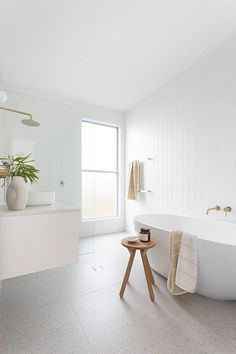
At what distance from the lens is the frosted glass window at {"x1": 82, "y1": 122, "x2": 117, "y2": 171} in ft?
12.4

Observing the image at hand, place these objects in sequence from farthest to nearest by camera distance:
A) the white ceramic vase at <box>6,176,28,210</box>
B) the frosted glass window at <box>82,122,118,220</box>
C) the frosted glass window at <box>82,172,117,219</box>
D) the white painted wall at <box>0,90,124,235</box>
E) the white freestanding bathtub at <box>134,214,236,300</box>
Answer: the frosted glass window at <box>82,122,118,220</box> < the frosted glass window at <box>82,172,117,219</box> < the white painted wall at <box>0,90,124,235</box> < the white freestanding bathtub at <box>134,214,236,300</box> < the white ceramic vase at <box>6,176,28,210</box>

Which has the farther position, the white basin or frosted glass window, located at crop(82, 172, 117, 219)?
frosted glass window, located at crop(82, 172, 117, 219)

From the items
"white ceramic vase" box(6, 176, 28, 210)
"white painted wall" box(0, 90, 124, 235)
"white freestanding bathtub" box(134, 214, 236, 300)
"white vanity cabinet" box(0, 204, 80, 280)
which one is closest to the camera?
"white vanity cabinet" box(0, 204, 80, 280)

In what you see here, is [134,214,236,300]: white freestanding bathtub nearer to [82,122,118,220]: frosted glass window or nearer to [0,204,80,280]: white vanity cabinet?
[0,204,80,280]: white vanity cabinet

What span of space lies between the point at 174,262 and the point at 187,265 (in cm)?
12

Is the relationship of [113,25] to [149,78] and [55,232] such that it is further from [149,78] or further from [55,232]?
[55,232]

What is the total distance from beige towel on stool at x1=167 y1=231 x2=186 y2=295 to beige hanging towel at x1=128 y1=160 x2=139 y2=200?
6.37 ft

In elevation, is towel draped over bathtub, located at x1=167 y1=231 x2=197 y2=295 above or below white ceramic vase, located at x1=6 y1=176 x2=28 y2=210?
below

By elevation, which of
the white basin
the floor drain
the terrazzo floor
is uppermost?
the white basin

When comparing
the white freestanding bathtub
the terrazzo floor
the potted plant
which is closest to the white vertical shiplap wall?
the white freestanding bathtub

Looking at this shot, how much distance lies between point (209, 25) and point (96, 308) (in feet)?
10.2

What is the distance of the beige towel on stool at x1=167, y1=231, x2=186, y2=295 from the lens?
1.82 metres

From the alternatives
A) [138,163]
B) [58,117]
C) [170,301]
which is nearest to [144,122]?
[138,163]

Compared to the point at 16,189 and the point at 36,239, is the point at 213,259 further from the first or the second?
the point at 16,189
